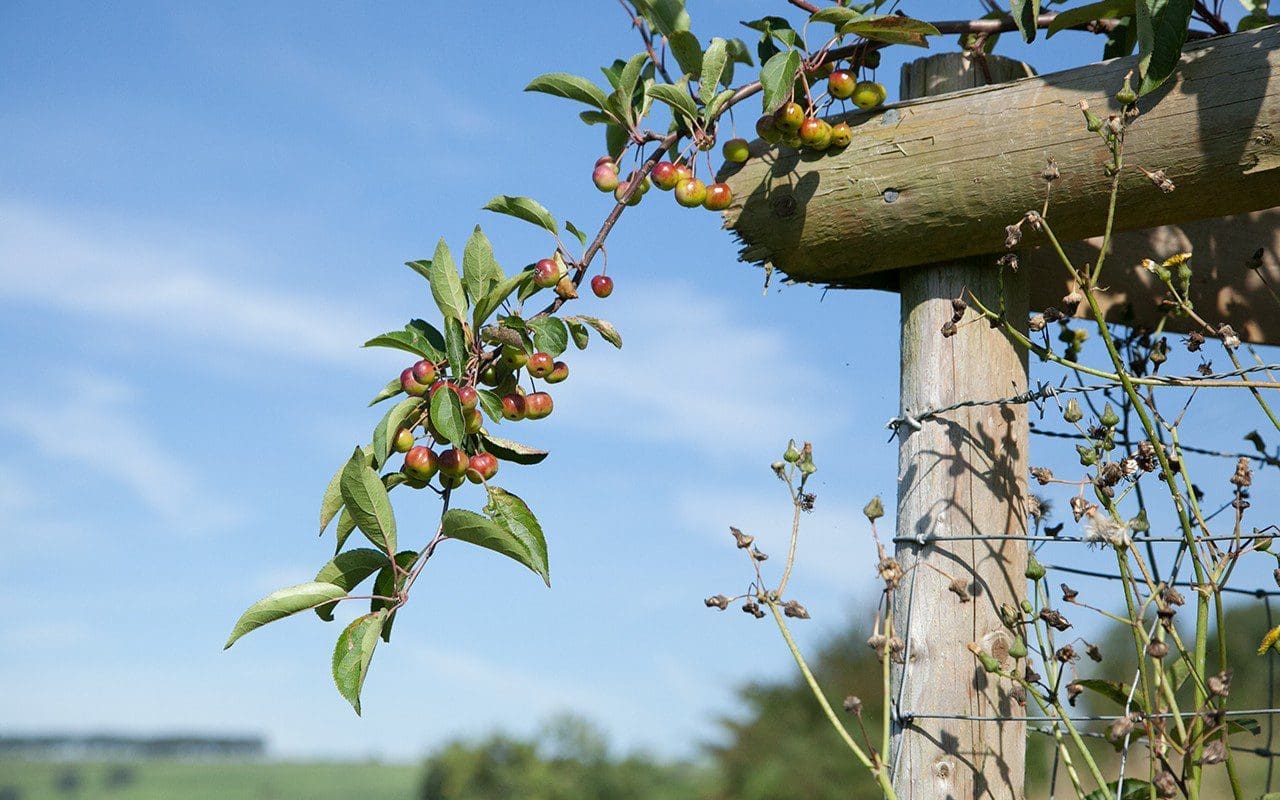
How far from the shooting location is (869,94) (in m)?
1.20

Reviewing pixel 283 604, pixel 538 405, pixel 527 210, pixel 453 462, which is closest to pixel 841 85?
pixel 527 210

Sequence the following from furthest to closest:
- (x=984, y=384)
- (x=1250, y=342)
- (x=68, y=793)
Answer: (x=68, y=793)
(x=1250, y=342)
(x=984, y=384)

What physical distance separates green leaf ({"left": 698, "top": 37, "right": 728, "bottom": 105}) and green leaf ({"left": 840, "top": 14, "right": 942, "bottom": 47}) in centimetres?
14

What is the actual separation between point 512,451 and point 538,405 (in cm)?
6

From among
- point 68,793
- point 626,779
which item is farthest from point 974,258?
point 68,793

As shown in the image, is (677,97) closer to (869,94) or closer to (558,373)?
(869,94)

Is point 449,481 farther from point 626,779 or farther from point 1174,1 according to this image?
point 626,779

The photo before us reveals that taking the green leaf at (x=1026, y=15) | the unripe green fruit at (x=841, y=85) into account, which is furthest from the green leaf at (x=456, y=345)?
the green leaf at (x=1026, y=15)

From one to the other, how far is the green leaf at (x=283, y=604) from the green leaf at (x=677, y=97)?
2.15ft

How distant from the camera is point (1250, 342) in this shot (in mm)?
1469

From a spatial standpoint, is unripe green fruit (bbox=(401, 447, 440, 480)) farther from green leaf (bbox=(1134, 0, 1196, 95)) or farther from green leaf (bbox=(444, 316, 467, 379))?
green leaf (bbox=(1134, 0, 1196, 95))

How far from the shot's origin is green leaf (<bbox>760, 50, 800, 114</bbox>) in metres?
1.15

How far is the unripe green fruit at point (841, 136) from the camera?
118 cm

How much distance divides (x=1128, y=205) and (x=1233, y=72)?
149 millimetres
